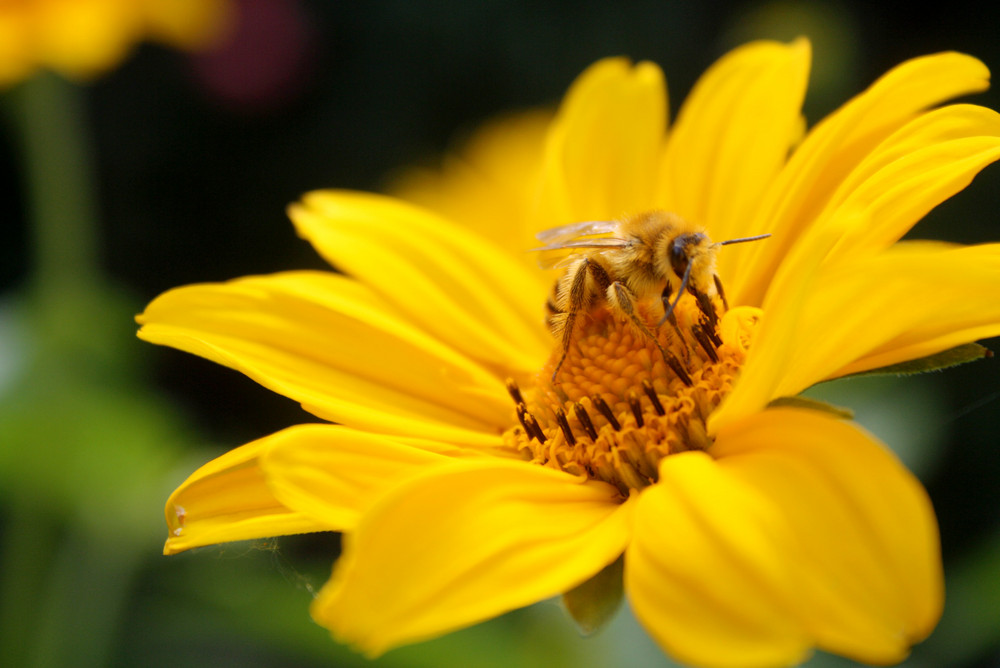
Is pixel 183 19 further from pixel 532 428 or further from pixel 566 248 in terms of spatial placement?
pixel 532 428

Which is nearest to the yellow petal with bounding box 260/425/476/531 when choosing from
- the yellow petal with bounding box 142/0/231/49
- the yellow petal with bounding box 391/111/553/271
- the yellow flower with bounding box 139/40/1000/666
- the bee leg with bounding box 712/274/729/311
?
the yellow flower with bounding box 139/40/1000/666

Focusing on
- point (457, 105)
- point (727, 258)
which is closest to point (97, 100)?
point (457, 105)

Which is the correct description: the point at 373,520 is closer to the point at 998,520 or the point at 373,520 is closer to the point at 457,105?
the point at 998,520

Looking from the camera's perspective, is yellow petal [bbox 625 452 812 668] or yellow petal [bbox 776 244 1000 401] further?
yellow petal [bbox 776 244 1000 401]

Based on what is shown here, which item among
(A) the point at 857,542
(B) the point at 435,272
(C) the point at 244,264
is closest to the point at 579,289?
(B) the point at 435,272

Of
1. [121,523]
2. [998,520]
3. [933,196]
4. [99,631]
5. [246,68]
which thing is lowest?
[998,520]

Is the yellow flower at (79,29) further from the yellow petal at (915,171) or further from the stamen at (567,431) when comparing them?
the yellow petal at (915,171)

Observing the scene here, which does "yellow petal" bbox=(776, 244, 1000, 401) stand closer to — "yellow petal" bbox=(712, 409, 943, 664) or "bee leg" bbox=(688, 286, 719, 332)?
"yellow petal" bbox=(712, 409, 943, 664)
